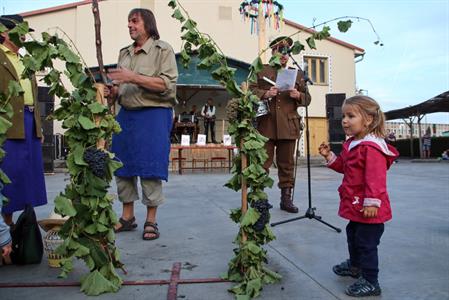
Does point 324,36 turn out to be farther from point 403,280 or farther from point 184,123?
point 184,123

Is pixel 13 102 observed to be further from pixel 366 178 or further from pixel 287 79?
pixel 366 178

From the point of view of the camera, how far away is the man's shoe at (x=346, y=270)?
2496 mm

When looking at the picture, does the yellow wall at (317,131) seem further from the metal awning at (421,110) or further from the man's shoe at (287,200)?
the man's shoe at (287,200)

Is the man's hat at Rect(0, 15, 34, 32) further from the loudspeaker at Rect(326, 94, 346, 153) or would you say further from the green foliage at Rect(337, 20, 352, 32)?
the loudspeaker at Rect(326, 94, 346, 153)

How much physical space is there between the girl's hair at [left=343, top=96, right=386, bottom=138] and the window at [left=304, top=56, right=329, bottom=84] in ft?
65.7

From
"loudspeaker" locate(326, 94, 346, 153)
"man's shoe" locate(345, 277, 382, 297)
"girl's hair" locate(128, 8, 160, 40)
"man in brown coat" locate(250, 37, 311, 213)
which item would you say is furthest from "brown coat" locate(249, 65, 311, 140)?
"loudspeaker" locate(326, 94, 346, 153)

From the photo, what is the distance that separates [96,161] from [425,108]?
2451 cm

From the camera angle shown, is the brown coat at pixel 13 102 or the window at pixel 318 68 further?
the window at pixel 318 68

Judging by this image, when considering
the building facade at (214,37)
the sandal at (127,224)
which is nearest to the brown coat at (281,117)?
the sandal at (127,224)

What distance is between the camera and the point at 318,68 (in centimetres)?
2214

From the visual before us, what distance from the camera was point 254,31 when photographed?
19.8 m

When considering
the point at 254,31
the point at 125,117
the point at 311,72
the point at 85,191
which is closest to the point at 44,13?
the point at 254,31

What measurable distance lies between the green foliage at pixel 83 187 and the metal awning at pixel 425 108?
2106 cm

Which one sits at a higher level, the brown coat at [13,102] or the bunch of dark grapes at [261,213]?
the brown coat at [13,102]
